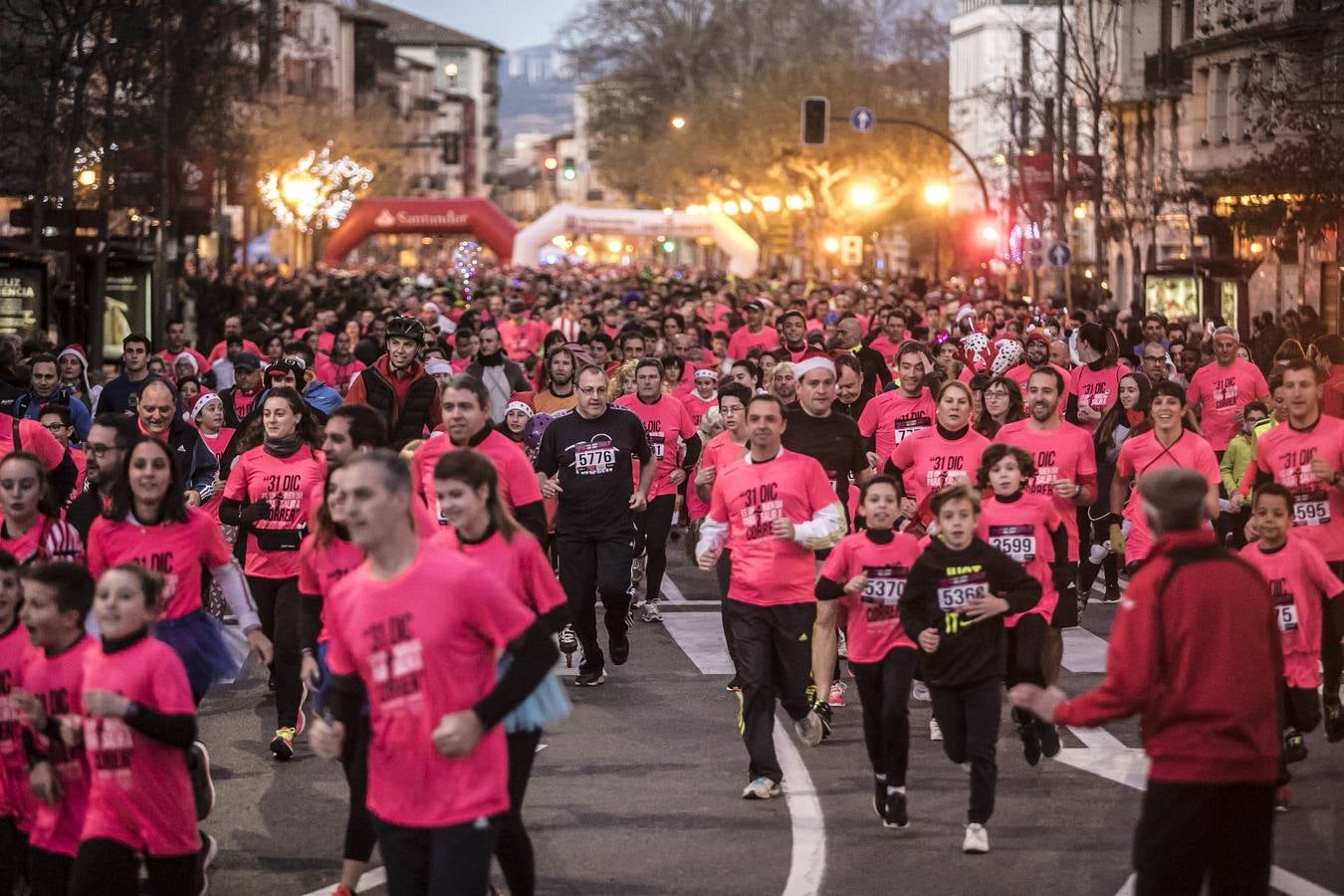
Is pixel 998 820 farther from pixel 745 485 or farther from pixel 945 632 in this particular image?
pixel 745 485

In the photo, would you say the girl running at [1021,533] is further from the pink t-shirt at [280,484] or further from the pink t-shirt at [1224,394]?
the pink t-shirt at [1224,394]

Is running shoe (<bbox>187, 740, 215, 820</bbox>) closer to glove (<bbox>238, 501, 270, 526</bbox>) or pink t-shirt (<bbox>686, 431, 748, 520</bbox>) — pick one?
glove (<bbox>238, 501, 270, 526</bbox>)

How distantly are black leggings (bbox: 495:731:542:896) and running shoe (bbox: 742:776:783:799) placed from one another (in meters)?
2.68

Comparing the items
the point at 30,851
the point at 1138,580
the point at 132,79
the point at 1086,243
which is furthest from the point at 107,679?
the point at 1086,243

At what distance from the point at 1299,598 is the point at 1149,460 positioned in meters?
2.34

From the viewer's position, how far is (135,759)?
678 centimetres

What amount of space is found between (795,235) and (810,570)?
2964 inches

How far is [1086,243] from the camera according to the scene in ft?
235

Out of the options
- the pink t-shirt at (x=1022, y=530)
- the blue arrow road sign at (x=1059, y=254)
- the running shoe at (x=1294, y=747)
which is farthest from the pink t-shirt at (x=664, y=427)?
the blue arrow road sign at (x=1059, y=254)

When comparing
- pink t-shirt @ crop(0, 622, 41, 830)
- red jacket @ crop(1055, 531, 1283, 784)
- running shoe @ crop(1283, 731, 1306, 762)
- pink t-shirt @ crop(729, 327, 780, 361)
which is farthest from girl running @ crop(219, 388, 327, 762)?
pink t-shirt @ crop(729, 327, 780, 361)

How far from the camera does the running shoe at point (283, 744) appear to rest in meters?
11.0

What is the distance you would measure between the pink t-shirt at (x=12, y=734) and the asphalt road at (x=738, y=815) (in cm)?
133

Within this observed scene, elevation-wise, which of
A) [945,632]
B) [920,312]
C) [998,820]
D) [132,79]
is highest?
[132,79]

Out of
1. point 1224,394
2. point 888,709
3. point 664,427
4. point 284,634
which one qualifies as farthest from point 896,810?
point 1224,394
